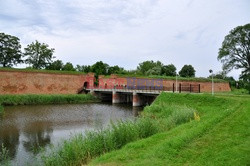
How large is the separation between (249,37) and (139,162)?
3490 centimetres

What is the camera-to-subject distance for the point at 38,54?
4953 centimetres

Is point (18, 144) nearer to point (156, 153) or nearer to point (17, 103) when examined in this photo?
point (156, 153)

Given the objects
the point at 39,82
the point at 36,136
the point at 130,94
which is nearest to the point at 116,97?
the point at 130,94

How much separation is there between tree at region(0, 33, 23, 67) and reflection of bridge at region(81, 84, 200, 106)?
19.3 m

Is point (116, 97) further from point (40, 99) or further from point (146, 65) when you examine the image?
point (146, 65)

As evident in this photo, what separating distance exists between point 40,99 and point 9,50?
2387cm

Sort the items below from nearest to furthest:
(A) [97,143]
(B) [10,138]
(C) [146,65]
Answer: (A) [97,143], (B) [10,138], (C) [146,65]

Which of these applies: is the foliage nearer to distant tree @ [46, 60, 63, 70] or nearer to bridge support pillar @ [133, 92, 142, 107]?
bridge support pillar @ [133, 92, 142, 107]

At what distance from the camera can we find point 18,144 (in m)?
9.85

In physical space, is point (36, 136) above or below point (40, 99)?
below

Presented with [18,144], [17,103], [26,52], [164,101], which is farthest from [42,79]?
[18,144]

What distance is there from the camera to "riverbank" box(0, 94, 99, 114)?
2525 cm

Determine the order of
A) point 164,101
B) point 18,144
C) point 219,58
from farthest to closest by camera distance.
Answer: point 219,58 → point 164,101 → point 18,144

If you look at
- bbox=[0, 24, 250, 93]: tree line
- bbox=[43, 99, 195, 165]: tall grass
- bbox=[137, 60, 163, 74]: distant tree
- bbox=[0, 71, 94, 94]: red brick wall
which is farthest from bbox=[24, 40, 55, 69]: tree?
bbox=[43, 99, 195, 165]: tall grass
